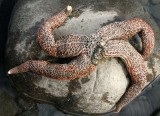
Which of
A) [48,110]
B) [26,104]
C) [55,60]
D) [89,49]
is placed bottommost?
[48,110]

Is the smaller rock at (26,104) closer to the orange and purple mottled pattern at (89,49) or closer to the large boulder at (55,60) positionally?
the large boulder at (55,60)

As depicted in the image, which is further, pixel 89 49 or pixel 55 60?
pixel 55 60

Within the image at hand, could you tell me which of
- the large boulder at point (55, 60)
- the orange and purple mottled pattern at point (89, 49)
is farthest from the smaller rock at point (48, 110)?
the orange and purple mottled pattern at point (89, 49)

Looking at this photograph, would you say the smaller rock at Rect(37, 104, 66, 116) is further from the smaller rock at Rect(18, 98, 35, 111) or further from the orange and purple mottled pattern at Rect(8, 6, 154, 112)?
the orange and purple mottled pattern at Rect(8, 6, 154, 112)

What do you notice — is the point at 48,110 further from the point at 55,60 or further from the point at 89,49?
the point at 89,49

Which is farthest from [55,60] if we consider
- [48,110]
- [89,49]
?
[48,110]

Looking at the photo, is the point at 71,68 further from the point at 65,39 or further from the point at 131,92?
the point at 131,92

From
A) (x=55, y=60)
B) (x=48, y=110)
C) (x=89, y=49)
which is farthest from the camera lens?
(x=48, y=110)

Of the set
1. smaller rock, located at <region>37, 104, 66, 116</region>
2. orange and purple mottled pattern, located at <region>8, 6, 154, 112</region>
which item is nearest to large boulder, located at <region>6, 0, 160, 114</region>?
smaller rock, located at <region>37, 104, 66, 116</region>
